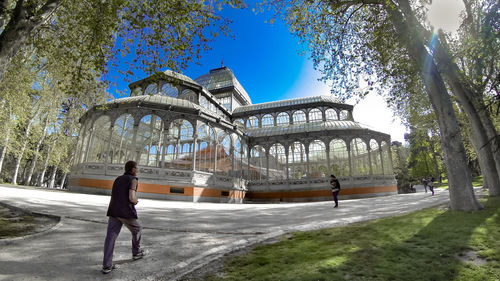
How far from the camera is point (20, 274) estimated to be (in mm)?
3320

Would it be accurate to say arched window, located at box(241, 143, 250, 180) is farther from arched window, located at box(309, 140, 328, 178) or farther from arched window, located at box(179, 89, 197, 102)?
arched window, located at box(309, 140, 328, 178)

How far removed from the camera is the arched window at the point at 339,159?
102 feet

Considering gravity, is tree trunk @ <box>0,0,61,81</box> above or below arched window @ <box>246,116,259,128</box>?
below

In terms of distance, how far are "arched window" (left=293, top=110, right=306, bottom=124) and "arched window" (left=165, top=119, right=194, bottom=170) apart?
1650 centimetres

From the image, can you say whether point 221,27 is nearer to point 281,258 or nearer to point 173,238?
point 173,238

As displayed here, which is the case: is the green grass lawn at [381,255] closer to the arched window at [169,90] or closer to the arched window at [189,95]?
the arched window at [189,95]

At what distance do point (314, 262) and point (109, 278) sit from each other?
3.09m

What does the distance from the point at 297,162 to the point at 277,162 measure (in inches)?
114

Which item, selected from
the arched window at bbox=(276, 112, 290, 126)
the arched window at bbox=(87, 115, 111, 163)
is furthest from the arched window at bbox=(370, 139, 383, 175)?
the arched window at bbox=(87, 115, 111, 163)

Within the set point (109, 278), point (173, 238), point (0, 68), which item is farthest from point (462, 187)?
point (0, 68)

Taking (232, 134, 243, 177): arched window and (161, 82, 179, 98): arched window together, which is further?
(161, 82, 179, 98): arched window

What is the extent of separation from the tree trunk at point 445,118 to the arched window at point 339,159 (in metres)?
23.5

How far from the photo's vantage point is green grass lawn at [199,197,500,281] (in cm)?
319

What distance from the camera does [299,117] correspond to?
A: 3594 centimetres
